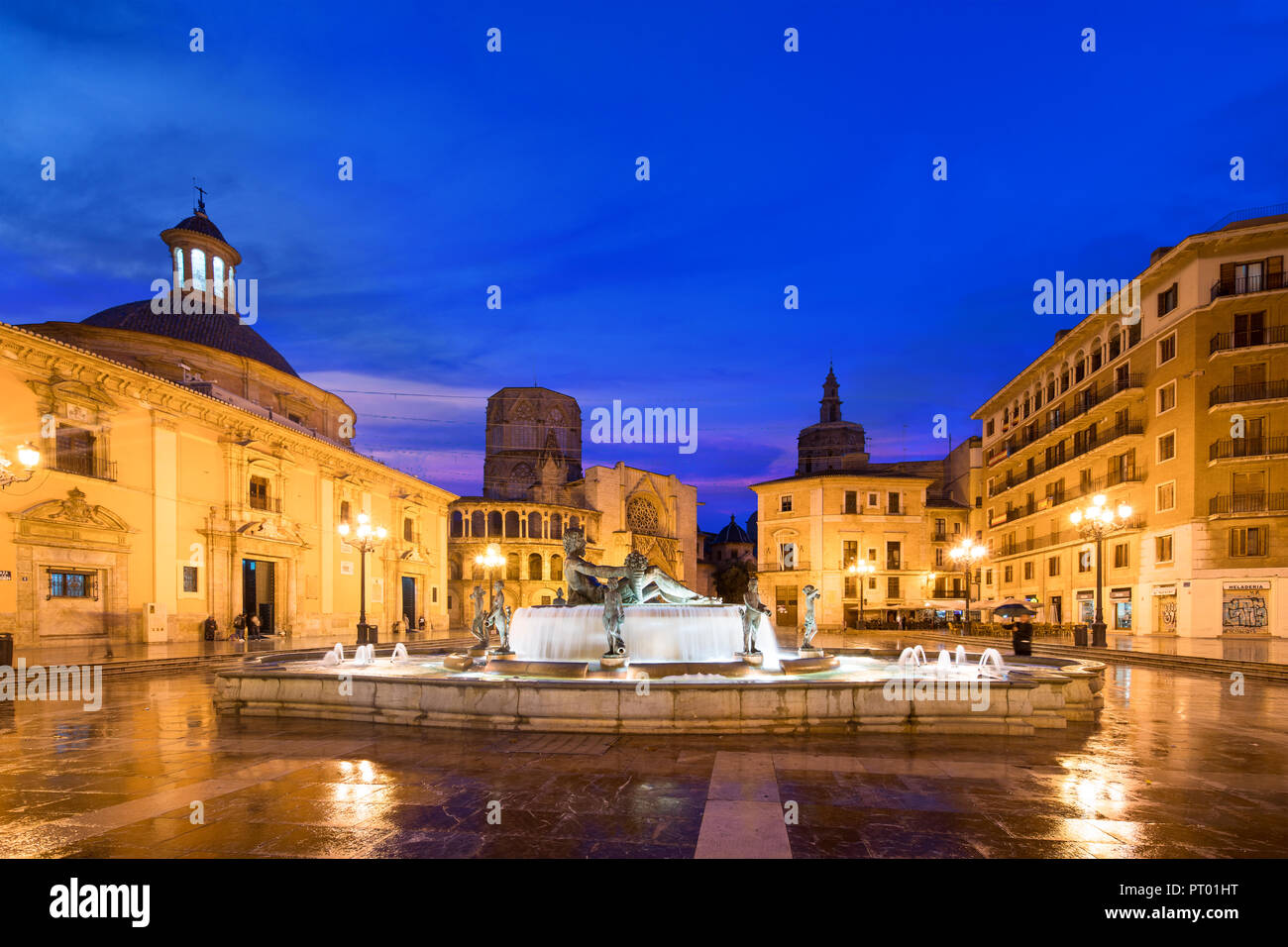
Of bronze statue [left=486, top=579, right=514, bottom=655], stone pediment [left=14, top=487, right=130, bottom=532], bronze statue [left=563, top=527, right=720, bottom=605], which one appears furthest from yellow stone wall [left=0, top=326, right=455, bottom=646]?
bronze statue [left=563, top=527, right=720, bottom=605]

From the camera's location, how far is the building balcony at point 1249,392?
28125 millimetres

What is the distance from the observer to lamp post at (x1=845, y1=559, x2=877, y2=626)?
43.2 m

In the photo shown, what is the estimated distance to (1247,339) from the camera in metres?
28.7

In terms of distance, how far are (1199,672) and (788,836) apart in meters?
17.6

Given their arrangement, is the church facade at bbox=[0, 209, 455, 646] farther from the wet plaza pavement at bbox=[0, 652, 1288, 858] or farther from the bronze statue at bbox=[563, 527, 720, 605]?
the wet plaza pavement at bbox=[0, 652, 1288, 858]

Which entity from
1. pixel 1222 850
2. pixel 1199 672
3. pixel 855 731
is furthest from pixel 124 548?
pixel 1199 672

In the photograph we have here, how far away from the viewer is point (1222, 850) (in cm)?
430

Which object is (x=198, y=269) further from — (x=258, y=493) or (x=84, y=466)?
(x=84, y=466)

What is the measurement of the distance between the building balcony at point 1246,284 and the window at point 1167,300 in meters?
1.98

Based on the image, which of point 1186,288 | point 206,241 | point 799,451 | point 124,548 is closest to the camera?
point 124,548

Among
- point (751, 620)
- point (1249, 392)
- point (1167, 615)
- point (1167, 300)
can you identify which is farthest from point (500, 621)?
point (1167, 300)

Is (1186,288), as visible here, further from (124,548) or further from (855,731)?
(124,548)

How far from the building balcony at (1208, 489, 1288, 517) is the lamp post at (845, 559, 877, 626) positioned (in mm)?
17876

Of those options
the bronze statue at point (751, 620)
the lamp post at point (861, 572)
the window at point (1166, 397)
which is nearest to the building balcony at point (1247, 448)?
the window at point (1166, 397)
